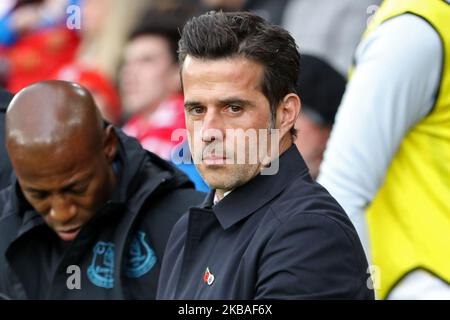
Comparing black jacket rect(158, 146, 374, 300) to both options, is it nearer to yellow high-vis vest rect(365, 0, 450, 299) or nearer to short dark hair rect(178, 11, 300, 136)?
short dark hair rect(178, 11, 300, 136)

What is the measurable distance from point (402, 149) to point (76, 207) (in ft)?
3.77

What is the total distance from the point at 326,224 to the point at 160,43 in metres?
4.09

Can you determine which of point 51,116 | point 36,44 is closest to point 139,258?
point 51,116

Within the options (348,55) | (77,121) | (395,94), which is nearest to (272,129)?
(395,94)

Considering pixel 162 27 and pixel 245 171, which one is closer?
pixel 245 171

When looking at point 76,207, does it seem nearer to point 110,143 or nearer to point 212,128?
point 110,143

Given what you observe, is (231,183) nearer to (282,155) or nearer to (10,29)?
(282,155)

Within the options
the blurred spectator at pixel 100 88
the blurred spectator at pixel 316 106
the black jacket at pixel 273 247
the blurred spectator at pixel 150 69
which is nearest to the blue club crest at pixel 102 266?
the black jacket at pixel 273 247

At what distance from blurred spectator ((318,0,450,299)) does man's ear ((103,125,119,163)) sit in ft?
2.98

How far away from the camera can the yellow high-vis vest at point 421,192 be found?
11.5 feet

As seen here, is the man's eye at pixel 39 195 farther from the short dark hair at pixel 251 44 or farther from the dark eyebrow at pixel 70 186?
the short dark hair at pixel 251 44

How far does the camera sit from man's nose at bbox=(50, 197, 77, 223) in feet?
13.0

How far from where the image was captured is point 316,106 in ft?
17.5

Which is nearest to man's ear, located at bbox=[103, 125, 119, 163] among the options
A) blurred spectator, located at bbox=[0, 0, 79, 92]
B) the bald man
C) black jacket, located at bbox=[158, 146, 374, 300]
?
the bald man
